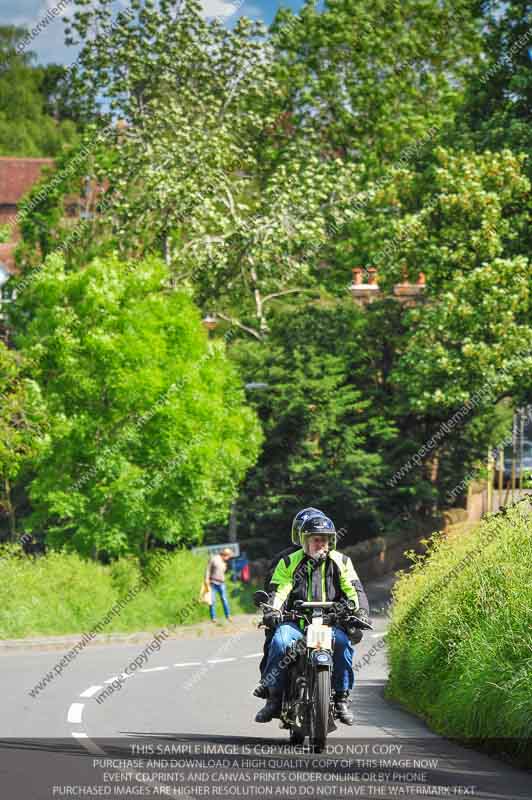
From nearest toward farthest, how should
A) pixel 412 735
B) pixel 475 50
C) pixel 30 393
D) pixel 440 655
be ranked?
1. pixel 412 735
2. pixel 440 655
3. pixel 30 393
4. pixel 475 50

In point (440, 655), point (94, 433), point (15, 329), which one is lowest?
point (440, 655)

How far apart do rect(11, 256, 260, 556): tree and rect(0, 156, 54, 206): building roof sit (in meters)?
45.8

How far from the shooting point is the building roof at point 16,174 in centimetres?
7719

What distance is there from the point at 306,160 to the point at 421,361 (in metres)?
12.9

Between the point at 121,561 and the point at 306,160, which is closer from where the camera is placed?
the point at 121,561

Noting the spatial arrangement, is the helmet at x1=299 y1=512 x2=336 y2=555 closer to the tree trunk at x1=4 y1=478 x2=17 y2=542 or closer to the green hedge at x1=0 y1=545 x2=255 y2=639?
the green hedge at x1=0 y1=545 x2=255 y2=639

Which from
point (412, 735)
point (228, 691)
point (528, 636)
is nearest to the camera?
point (528, 636)

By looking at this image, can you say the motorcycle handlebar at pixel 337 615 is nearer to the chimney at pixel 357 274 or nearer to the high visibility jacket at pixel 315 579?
the high visibility jacket at pixel 315 579

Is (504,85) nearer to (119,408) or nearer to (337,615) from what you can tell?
(119,408)

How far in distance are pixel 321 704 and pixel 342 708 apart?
0.60m

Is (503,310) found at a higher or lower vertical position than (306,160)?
lower

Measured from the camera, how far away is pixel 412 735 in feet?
42.2

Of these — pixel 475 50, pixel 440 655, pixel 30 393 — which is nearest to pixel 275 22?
pixel 475 50

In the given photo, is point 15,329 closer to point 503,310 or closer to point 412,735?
point 503,310
